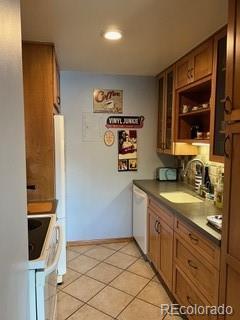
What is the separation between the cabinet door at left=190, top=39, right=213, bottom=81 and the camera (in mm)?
2125

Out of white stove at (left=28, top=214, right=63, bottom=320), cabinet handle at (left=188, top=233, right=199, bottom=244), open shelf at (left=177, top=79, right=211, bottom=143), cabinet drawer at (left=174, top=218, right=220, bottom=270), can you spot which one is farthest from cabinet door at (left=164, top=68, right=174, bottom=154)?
white stove at (left=28, top=214, right=63, bottom=320)

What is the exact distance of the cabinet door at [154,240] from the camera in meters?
2.67

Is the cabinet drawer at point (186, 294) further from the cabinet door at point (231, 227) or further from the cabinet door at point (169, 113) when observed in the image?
the cabinet door at point (169, 113)

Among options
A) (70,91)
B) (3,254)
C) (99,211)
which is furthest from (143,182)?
(3,254)

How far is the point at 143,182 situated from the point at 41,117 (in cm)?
163

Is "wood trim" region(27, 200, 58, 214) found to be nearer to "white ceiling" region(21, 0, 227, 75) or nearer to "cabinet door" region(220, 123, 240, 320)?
"cabinet door" region(220, 123, 240, 320)

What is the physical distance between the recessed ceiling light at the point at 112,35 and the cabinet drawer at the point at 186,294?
6.48ft

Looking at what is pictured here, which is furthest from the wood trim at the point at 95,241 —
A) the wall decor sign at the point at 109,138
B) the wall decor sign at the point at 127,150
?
the wall decor sign at the point at 109,138

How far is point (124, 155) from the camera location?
11.6 feet

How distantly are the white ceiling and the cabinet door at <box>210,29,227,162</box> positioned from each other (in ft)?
0.45

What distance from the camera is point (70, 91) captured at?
10.9 ft

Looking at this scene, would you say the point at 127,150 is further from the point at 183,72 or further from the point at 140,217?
the point at 183,72

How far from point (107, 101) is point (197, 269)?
2333mm

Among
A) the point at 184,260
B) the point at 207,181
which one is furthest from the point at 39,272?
the point at 207,181
